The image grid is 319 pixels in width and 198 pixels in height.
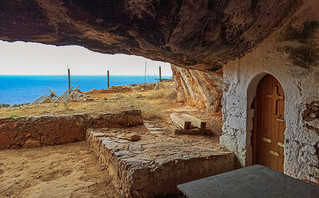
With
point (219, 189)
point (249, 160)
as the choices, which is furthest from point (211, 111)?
point (219, 189)

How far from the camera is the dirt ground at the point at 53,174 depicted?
3.44 metres

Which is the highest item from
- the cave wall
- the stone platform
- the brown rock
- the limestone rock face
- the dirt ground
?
the limestone rock face

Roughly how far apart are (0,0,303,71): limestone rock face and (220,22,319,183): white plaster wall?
344 mm

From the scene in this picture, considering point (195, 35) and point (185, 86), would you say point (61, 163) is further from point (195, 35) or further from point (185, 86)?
point (185, 86)

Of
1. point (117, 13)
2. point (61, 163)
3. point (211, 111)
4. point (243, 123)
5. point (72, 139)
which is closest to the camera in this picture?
point (117, 13)

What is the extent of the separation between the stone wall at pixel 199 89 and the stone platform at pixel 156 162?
3371 millimetres

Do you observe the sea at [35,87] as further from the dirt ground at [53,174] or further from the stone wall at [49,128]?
the dirt ground at [53,174]

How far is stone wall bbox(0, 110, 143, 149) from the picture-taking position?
16.4 feet

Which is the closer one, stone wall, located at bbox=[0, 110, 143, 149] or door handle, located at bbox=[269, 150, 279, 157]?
door handle, located at bbox=[269, 150, 279, 157]

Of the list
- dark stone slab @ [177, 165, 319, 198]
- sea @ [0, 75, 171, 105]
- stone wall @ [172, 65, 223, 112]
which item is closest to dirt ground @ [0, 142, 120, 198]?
dark stone slab @ [177, 165, 319, 198]

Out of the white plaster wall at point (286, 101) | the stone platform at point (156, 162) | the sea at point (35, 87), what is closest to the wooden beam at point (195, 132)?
the stone platform at point (156, 162)

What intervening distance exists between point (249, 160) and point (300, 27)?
2.29 metres

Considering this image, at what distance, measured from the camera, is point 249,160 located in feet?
12.7

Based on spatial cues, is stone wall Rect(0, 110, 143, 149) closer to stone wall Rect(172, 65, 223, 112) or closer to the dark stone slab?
stone wall Rect(172, 65, 223, 112)
